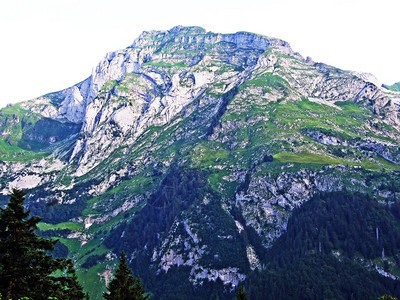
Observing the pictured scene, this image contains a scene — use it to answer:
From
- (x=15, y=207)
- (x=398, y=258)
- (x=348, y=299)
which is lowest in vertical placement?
(x=348, y=299)

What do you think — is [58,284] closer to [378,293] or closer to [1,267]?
[1,267]

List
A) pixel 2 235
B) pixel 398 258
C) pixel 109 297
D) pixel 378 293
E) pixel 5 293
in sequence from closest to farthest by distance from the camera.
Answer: pixel 5 293, pixel 2 235, pixel 109 297, pixel 378 293, pixel 398 258

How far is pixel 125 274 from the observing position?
2089 inches

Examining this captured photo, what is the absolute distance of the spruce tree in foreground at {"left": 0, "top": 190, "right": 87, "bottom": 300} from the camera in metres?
36.0

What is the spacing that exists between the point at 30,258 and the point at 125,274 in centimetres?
1895

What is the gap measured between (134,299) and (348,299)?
170592 millimetres

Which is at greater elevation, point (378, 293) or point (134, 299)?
point (134, 299)

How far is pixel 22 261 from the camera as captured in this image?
37750 millimetres

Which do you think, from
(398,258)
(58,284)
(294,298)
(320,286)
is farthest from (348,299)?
(58,284)

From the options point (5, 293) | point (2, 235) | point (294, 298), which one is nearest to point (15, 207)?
point (2, 235)

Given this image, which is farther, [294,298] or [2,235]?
[294,298]

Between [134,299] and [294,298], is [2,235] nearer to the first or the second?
[134,299]

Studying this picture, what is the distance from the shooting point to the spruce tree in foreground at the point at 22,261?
35969 millimetres

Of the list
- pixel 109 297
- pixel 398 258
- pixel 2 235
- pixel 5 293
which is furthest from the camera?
pixel 398 258
